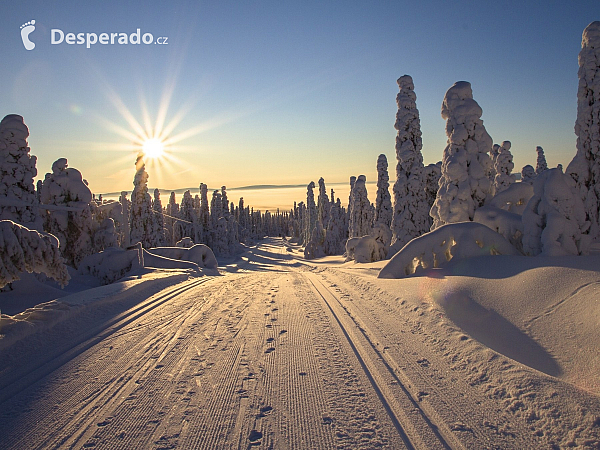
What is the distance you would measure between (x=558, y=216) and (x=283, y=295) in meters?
7.80

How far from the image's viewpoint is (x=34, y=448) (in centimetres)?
313

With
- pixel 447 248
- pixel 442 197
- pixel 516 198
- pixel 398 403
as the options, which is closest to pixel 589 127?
pixel 516 198

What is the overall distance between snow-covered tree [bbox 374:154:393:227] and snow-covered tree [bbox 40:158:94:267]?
24.9 meters

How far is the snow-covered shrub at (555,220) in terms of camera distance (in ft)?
28.1

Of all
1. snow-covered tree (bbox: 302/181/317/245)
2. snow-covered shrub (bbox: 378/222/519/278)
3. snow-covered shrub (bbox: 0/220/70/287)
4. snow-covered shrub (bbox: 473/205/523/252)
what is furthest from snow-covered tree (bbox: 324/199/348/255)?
snow-covered shrub (bbox: 0/220/70/287)

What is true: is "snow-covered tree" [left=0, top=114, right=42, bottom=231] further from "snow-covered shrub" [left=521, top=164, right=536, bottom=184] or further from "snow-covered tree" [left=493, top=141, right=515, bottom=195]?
"snow-covered shrub" [left=521, top=164, right=536, bottom=184]

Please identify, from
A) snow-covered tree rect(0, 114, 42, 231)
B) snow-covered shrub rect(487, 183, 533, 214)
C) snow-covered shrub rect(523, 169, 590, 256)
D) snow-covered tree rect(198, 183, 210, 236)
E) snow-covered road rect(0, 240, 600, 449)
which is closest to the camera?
snow-covered road rect(0, 240, 600, 449)

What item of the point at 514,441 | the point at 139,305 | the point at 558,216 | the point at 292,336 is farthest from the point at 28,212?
the point at 558,216

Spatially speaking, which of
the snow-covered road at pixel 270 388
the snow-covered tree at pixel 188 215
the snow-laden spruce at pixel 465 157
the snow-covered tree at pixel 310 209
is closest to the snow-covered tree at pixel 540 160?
the snow-laden spruce at pixel 465 157

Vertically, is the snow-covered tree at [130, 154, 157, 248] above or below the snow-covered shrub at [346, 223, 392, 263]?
above

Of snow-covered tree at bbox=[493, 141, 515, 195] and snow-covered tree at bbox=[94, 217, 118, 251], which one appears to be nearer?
snow-covered tree at bbox=[94, 217, 118, 251]

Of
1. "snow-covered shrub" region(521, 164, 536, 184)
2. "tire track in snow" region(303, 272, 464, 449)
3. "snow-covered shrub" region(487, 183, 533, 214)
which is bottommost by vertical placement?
"tire track in snow" region(303, 272, 464, 449)

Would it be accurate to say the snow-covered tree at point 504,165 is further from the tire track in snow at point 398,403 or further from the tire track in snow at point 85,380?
the tire track in snow at point 85,380

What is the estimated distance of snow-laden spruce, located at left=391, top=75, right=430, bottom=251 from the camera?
2369cm
